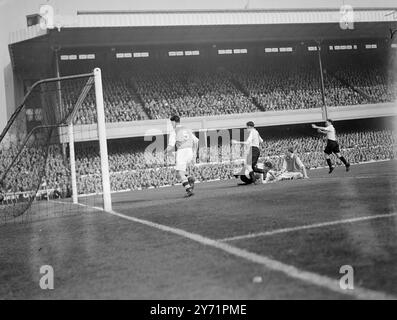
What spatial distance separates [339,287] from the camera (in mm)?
2771

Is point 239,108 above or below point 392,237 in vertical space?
above

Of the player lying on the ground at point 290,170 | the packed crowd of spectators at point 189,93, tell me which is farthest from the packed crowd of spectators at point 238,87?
the player lying on the ground at point 290,170

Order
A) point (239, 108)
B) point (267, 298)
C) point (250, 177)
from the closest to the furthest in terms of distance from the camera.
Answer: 1. point (267, 298)
2. point (250, 177)
3. point (239, 108)

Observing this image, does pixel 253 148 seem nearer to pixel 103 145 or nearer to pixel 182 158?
pixel 182 158


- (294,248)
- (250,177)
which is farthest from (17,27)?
(294,248)

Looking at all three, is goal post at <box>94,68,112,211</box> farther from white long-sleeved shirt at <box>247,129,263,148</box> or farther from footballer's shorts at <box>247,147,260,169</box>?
footballer's shorts at <box>247,147,260,169</box>

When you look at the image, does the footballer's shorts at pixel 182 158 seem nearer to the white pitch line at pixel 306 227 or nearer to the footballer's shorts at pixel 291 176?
the white pitch line at pixel 306 227

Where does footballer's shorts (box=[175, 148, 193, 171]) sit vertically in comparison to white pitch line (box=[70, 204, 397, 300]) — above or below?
above

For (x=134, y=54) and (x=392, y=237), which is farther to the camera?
(x=134, y=54)

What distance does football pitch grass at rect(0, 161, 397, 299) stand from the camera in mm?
2994

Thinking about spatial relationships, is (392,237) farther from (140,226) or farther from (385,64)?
(385,64)

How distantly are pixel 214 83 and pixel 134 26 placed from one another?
6.73m

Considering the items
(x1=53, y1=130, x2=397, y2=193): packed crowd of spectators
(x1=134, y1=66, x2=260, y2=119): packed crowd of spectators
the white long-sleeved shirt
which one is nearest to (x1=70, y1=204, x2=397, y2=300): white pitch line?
the white long-sleeved shirt
